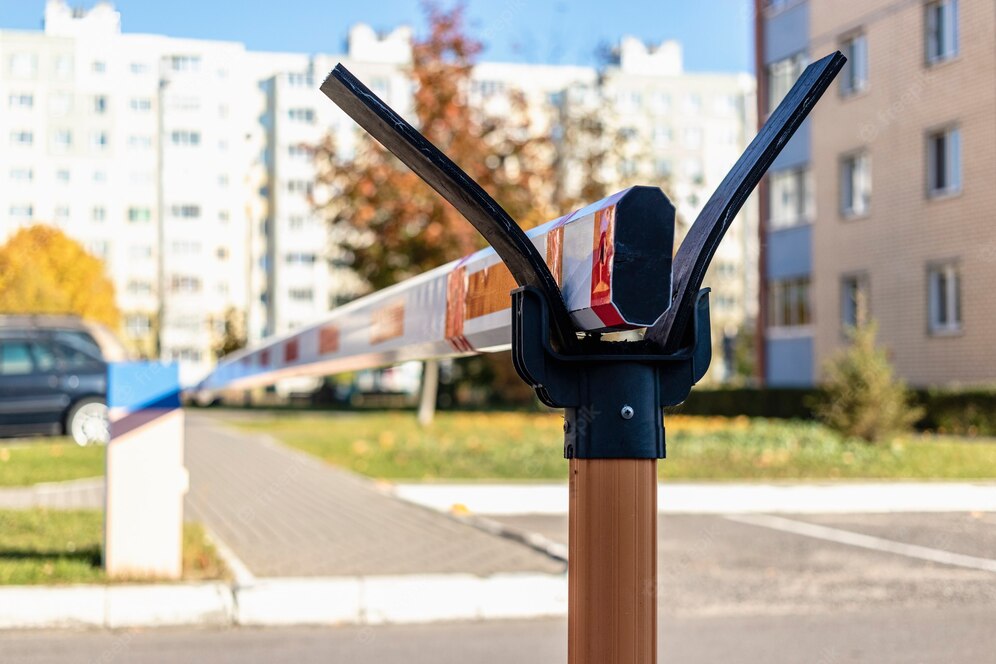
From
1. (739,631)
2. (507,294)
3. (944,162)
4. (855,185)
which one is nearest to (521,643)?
(739,631)

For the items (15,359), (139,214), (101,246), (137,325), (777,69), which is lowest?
(15,359)

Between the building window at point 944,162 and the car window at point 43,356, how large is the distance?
16154 millimetres

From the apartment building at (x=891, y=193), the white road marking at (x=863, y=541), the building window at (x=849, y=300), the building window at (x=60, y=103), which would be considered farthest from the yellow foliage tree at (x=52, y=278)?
the white road marking at (x=863, y=541)

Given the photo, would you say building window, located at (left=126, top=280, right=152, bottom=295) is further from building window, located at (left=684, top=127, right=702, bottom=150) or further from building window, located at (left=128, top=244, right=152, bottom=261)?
building window, located at (left=684, top=127, right=702, bottom=150)

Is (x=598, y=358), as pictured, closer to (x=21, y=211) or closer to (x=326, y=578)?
(x=326, y=578)

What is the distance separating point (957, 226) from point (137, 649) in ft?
67.7

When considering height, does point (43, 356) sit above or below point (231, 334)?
below

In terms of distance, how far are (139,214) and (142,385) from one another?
83333 millimetres

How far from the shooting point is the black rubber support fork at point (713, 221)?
1320 mm

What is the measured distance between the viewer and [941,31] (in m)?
22.8

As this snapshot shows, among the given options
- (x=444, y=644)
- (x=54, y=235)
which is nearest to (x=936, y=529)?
(x=444, y=644)

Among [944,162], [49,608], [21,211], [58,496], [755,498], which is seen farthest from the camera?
[21,211]

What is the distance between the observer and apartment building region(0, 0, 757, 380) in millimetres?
21125

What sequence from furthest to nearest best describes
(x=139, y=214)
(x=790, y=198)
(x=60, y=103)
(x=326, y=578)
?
(x=139, y=214) < (x=790, y=198) < (x=60, y=103) < (x=326, y=578)
